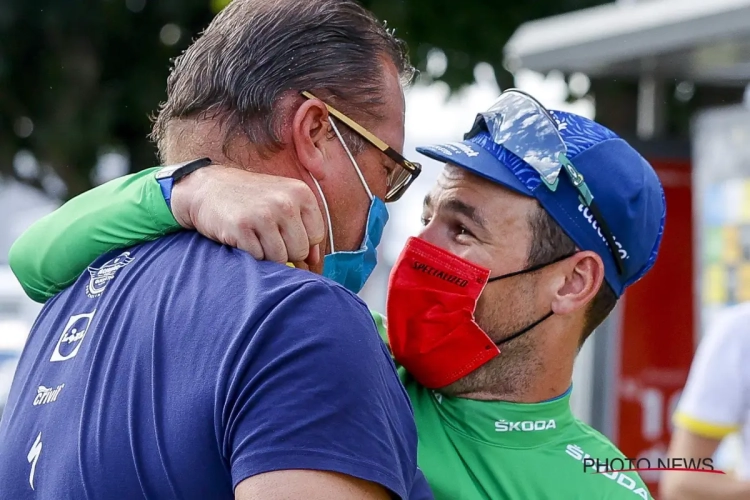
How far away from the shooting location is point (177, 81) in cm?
193

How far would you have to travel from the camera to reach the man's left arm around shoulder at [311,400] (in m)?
1.38

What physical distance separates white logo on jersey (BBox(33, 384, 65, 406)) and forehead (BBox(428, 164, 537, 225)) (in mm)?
1114

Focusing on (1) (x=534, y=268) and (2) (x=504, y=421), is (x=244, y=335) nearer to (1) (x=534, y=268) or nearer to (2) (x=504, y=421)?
(2) (x=504, y=421)

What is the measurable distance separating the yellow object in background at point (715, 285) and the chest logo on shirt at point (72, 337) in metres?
4.07

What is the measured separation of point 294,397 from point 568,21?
4.36m

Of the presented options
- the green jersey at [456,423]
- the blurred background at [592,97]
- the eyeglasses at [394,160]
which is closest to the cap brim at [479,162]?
the eyeglasses at [394,160]

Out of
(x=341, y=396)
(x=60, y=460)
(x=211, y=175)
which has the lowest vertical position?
(x=60, y=460)

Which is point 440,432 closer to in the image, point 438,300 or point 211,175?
point 438,300

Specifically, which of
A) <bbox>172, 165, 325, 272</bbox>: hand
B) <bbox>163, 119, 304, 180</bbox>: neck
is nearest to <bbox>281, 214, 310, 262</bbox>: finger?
<bbox>172, 165, 325, 272</bbox>: hand

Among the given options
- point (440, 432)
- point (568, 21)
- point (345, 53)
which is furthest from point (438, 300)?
point (568, 21)

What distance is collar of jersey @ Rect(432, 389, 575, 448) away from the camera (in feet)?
7.41

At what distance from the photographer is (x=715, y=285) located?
5215mm

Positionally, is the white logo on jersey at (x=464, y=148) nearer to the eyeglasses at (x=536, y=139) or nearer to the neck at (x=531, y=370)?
the eyeglasses at (x=536, y=139)

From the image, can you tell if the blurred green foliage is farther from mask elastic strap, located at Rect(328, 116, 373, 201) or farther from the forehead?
mask elastic strap, located at Rect(328, 116, 373, 201)
